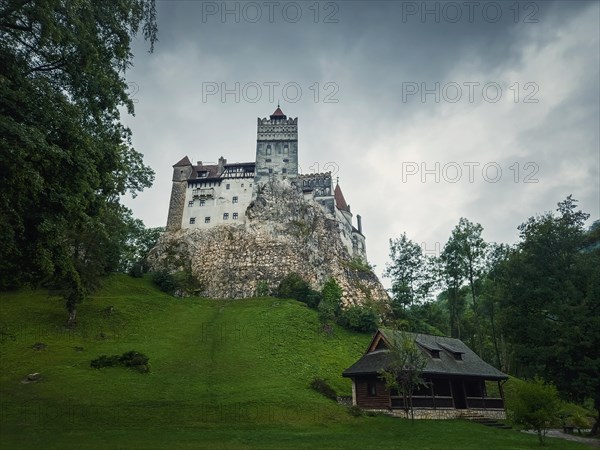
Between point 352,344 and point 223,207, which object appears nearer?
point 352,344

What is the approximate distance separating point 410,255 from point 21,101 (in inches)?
2596

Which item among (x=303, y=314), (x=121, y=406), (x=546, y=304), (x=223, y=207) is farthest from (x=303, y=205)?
(x=121, y=406)

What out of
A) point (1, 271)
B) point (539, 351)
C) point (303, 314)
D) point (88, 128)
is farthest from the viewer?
point (303, 314)

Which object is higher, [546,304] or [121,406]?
[546,304]

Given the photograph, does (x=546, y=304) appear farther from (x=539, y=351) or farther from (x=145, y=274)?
(x=145, y=274)

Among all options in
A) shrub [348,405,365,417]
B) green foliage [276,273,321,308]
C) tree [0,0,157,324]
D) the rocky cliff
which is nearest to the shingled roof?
shrub [348,405,365,417]

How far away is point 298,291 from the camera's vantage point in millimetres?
68750

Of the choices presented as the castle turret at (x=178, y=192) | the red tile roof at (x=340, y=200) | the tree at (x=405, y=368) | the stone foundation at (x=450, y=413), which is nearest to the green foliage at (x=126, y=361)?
the tree at (x=405, y=368)

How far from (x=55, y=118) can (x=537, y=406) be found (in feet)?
102

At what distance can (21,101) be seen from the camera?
61.2ft

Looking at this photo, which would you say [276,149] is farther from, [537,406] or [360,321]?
[537,406]

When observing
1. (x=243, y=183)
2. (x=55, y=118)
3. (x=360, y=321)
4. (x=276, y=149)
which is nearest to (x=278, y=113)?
(x=276, y=149)

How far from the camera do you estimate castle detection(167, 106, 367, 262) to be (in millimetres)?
85688

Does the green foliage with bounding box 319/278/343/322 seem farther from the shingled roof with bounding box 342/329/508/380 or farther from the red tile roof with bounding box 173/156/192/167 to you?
the red tile roof with bounding box 173/156/192/167
